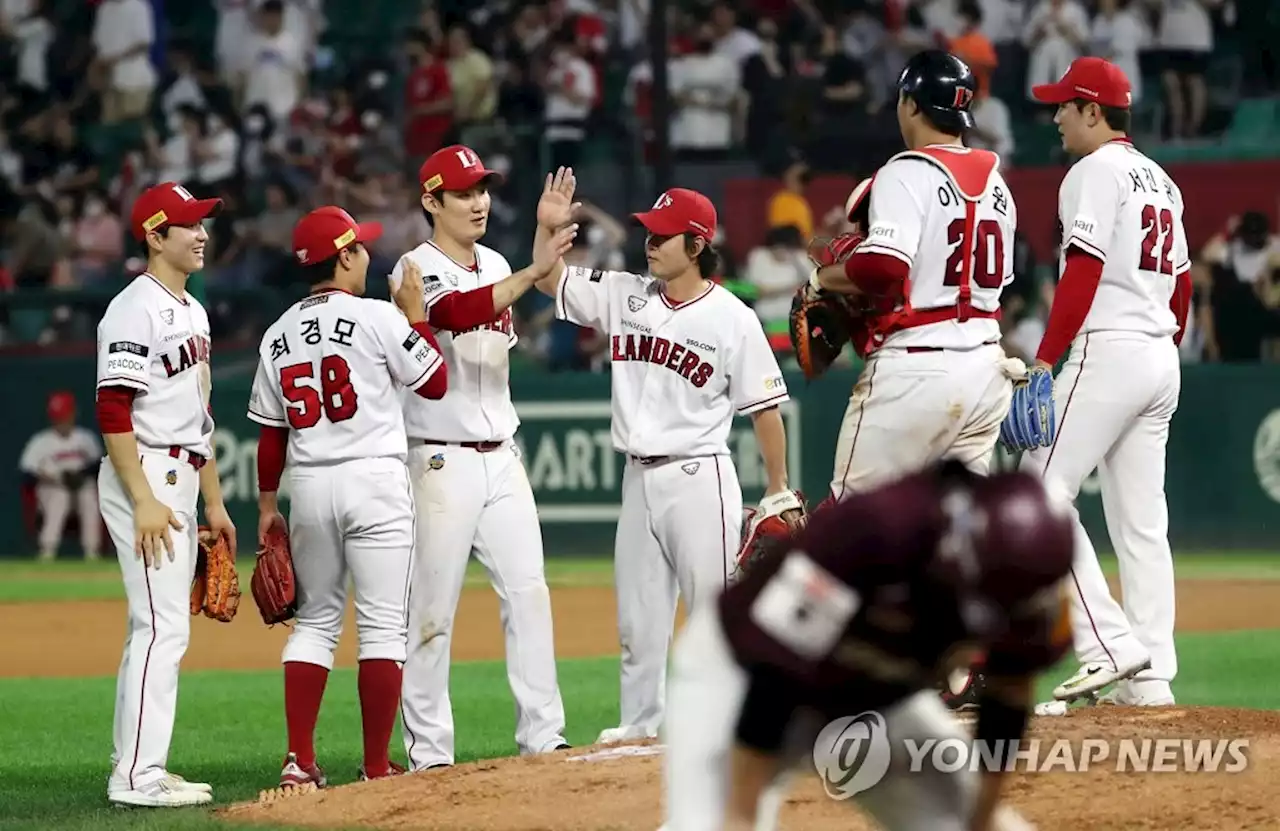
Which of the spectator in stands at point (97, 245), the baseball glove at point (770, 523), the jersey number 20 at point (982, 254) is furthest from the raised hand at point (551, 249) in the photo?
the spectator in stands at point (97, 245)

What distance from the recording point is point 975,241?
613 centimetres

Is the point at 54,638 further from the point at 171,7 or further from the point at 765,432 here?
the point at 171,7

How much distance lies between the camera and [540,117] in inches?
707

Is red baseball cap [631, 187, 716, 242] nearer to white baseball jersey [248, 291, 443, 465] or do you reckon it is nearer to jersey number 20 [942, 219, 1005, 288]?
white baseball jersey [248, 291, 443, 465]

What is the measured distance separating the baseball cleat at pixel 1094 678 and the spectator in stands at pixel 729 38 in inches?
456

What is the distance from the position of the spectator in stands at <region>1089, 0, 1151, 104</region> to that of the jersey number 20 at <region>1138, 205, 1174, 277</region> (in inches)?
408

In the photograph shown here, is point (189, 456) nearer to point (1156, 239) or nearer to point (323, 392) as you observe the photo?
point (323, 392)

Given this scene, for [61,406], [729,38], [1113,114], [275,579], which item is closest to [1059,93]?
[1113,114]

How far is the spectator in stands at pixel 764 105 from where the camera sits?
1700 cm

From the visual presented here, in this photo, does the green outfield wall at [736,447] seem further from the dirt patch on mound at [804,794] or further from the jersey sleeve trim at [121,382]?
the jersey sleeve trim at [121,382]

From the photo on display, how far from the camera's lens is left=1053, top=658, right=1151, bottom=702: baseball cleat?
6703mm

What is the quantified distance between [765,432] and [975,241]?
4.53 feet

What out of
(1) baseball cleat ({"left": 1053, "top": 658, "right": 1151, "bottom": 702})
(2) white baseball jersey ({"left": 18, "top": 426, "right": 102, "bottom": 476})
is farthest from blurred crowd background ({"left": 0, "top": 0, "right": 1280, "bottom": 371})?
(1) baseball cleat ({"left": 1053, "top": 658, "right": 1151, "bottom": 702})

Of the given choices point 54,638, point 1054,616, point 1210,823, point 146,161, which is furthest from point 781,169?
point 1054,616
